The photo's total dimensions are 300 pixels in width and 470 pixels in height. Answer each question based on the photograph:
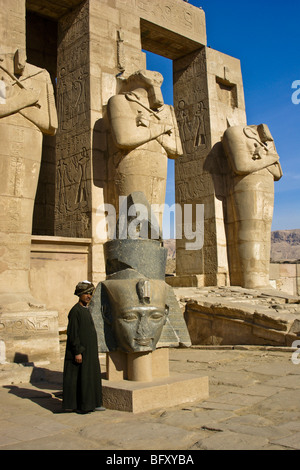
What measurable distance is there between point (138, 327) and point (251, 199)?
22.3 feet

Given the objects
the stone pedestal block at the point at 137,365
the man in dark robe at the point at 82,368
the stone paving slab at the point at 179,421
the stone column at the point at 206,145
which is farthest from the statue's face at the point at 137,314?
the stone column at the point at 206,145

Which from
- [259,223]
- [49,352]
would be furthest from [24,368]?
[259,223]

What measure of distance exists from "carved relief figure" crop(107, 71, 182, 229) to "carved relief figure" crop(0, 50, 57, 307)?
1566mm

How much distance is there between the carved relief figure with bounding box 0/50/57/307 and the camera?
6.70m

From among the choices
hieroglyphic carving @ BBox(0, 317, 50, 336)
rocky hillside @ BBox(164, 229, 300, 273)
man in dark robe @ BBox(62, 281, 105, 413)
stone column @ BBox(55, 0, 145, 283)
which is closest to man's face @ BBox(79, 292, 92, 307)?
man in dark robe @ BBox(62, 281, 105, 413)

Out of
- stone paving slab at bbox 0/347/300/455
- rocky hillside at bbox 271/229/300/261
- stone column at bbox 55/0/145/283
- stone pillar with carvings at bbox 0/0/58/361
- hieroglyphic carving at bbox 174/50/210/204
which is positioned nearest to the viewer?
stone paving slab at bbox 0/347/300/455

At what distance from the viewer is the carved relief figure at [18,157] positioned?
6700mm

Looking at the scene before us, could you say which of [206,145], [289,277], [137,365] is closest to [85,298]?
[137,365]

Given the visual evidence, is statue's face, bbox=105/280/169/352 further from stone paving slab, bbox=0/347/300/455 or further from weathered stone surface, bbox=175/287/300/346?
weathered stone surface, bbox=175/287/300/346

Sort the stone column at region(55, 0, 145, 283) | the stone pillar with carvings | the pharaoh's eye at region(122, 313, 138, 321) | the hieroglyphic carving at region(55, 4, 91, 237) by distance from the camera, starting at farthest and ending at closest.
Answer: the hieroglyphic carving at region(55, 4, 91, 237), the stone column at region(55, 0, 145, 283), the stone pillar with carvings, the pharaoh's eye at region(122, 313, 138, 321)

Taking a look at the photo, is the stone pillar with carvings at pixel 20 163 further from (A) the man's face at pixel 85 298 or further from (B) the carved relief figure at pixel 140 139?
(A) the man's face at pixel 85 298

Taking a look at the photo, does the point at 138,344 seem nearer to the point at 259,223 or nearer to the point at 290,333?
the point at 290,333

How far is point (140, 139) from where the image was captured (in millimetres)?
8367

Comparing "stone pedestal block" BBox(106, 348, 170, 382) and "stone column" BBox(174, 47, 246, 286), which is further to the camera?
"stone column" BBox(174, 47, 246, 286)
